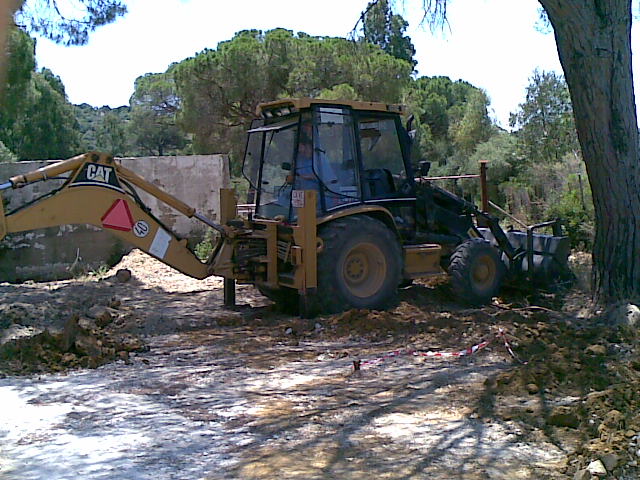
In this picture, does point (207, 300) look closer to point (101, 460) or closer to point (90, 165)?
point (90, 165)

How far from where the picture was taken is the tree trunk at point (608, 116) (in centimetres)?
708

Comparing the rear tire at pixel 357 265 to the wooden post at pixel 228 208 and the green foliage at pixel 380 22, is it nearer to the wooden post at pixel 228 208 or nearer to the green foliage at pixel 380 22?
the wooden post at pixel 228 208

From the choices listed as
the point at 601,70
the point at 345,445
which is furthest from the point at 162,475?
the point at 601,70

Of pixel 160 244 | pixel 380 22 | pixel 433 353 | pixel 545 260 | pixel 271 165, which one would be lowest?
pixel 433 353

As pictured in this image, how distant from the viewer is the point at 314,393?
5547 mm

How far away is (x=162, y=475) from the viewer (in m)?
3.95

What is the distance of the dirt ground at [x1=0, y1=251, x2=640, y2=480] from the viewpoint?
13.4 feet

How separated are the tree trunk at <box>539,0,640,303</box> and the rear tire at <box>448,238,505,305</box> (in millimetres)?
1887

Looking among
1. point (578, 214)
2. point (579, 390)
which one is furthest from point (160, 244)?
point (578, 214)

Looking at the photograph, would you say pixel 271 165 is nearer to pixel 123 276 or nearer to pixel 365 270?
pixel 365 270

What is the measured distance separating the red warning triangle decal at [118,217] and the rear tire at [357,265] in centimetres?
209

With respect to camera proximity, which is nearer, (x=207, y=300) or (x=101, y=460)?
(x=101, y=460)

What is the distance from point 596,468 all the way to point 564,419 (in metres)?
0.88

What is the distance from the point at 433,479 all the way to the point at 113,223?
5196 mm
